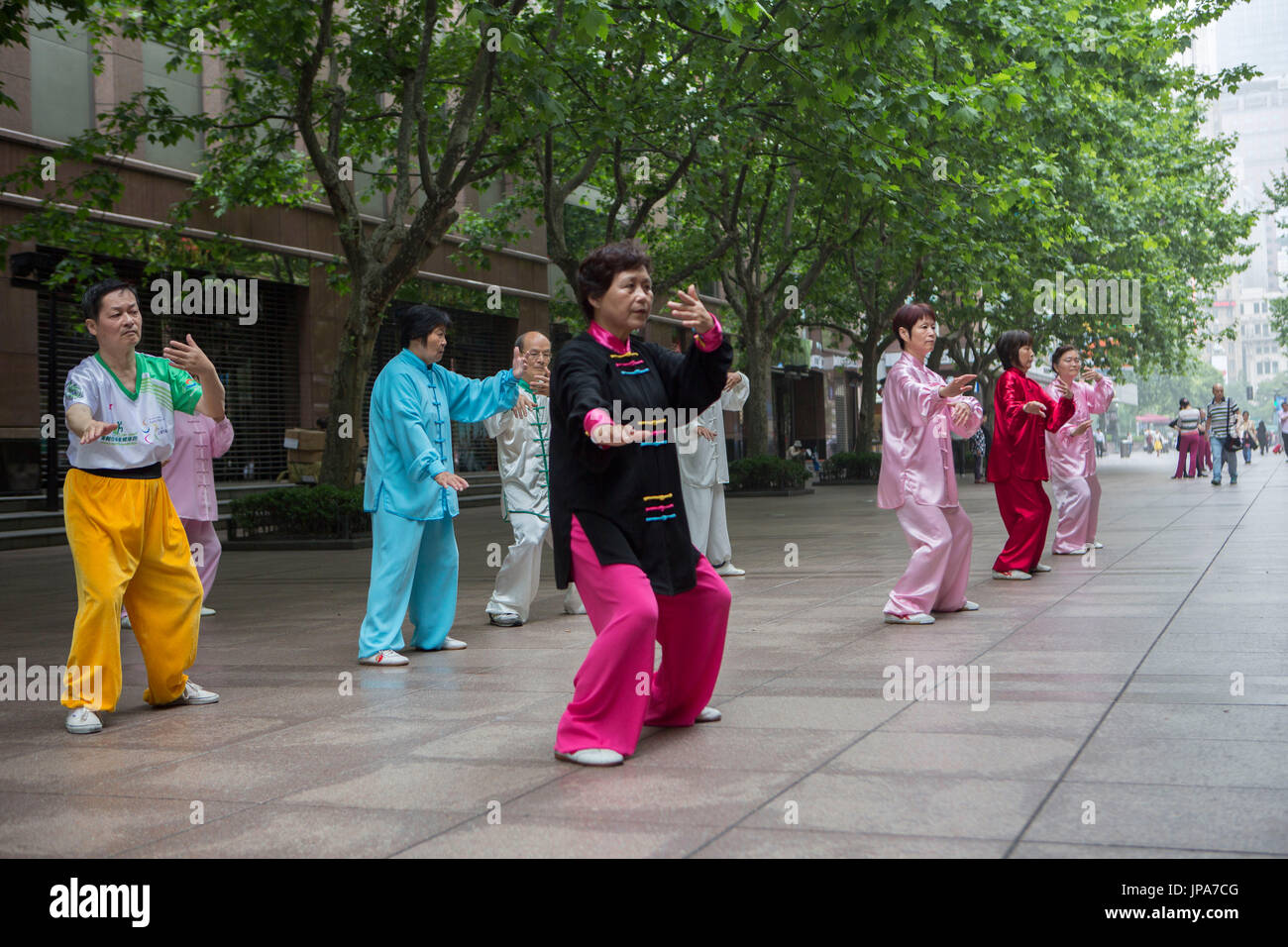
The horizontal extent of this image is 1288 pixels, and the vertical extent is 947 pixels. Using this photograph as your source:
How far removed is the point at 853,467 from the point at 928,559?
25.0 m

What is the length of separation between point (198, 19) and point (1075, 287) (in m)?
15.1

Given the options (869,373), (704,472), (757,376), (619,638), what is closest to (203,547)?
(704,472)

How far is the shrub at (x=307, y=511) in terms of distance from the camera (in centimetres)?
1600

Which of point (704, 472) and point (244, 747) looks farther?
point (704, 472)

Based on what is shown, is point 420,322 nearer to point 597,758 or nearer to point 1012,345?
point 597,758

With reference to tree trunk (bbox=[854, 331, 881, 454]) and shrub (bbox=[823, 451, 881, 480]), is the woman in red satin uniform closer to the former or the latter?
tree trunk (bbox=[854, 331, 881, 454])

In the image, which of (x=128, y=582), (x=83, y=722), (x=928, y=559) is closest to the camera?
(x=83, y=722)

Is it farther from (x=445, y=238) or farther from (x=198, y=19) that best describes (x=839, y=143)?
(x=445, y=238)

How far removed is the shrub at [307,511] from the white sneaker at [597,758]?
38.2ft

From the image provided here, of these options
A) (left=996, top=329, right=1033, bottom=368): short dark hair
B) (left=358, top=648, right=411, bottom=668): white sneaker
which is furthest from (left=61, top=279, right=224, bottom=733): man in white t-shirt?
(left=996, top=329, right=1033, bottom=368): short dark hair

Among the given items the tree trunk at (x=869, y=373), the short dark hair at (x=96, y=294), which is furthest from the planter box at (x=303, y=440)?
the short dark hair at (x=96, y=294)

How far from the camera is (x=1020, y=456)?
9.99 m

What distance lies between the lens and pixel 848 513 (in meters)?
20.5

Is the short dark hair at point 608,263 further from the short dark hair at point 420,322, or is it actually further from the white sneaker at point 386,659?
the white sneaker at point 386,659
